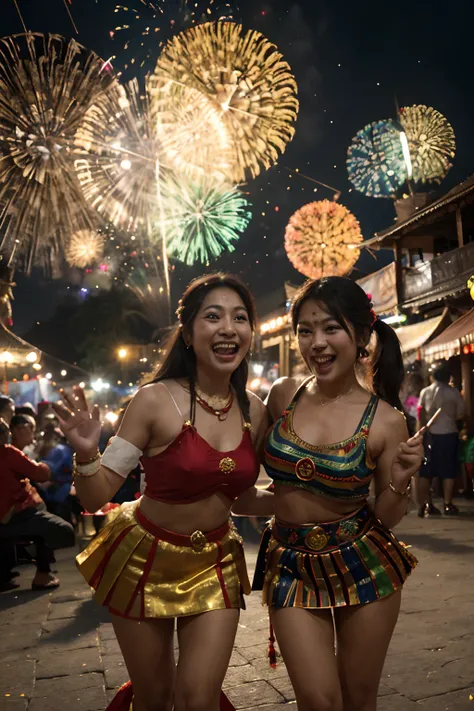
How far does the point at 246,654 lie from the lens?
175 inches

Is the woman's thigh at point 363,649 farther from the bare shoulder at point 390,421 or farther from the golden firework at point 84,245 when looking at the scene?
the golden firework at point 84,245

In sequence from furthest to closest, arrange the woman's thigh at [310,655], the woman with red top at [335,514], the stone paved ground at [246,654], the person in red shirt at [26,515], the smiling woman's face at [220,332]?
the person in red shirt at [26,515] < the stone paved ground at [246,654] < the smiling woman's face at [220,332] < the woman with red top at [335,514] < the woman's thigh at [310,655]

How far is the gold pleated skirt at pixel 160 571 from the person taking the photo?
Result: 9.05 feet

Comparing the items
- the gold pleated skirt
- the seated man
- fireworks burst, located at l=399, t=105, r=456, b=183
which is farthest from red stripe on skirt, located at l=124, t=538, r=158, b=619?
fireworks burst, located at l=399, t=105, r=456, b=183

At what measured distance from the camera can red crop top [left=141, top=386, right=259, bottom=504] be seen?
281cm

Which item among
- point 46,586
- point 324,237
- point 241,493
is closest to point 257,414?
point 241,493

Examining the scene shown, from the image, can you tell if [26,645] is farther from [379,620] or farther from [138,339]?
[138,339]

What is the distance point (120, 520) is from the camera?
2.99m

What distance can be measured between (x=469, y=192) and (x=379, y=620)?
46.7 ft

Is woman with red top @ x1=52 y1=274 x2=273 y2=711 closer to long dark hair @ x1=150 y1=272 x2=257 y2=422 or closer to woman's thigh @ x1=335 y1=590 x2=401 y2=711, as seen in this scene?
A: long dark hair @ x1=150 y1=272 x2=257 y2=422

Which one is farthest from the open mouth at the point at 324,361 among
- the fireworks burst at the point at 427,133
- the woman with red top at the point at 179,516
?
the fireworks burst at the point at 427,133

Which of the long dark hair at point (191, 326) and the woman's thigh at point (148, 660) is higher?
the long dark hair at point (191, 326)

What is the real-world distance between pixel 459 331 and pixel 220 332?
10.4 meters

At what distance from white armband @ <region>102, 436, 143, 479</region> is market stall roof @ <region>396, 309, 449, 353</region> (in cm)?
1340
